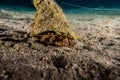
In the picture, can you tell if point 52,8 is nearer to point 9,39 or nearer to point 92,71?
point 9,39

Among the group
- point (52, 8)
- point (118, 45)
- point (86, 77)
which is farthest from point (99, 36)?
point (86, 77)

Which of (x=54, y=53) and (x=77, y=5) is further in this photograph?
(x=77, y=5)

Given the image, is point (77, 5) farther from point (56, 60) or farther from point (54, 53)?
point (56, 60)

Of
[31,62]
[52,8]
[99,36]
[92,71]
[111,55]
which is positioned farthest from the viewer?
[99,36]

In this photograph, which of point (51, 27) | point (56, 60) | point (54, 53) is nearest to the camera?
point (56, 60)

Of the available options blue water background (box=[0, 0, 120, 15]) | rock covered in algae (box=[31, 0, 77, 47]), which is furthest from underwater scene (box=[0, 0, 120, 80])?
blue water background (box=[0, 0, 120, 15])

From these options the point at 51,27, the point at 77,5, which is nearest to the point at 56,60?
the point at 51,27

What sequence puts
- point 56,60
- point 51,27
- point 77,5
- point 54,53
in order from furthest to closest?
1. point 77,5
2. point 51,27
3. point 54,53
4. point 56,60

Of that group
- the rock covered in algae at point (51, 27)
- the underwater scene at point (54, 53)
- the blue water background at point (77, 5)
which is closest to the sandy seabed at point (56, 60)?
the underwater scene at point (54, 53)

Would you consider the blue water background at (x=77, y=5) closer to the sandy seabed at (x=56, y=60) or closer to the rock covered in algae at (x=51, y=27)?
the rock covered in algae at (x=51, y=27)
